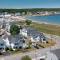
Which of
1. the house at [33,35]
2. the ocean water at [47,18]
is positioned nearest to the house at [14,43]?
the house at [33,35]

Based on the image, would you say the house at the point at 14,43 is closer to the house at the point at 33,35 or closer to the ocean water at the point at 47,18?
the house at the point at 33,35

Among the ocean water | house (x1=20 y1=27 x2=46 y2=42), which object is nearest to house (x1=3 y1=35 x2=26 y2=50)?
house (x1=20 y1=27 x2=46 y2=42)

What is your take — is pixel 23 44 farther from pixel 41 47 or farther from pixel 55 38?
pixel 55 38

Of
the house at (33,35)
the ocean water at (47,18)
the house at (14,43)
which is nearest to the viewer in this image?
the house at (14,43)

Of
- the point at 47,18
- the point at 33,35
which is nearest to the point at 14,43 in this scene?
the point at 33,35

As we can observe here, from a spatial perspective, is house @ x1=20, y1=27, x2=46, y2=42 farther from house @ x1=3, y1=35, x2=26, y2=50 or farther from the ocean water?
the ocean water

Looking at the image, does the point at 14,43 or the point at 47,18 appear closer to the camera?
the point at 14,43

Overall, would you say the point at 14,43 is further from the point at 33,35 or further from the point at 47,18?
the point at 47,18

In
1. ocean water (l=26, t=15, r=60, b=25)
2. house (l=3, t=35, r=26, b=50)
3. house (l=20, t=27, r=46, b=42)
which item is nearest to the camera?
house (l=3, t=35, r=26, b=50)

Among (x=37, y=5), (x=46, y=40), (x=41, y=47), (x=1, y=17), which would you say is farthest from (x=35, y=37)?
(x=1, y=17)

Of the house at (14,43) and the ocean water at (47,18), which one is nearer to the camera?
the house at (14,43)

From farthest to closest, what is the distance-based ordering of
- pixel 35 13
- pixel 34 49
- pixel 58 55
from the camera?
pixel 35 13
pixel 34 49
pixel 58 55
